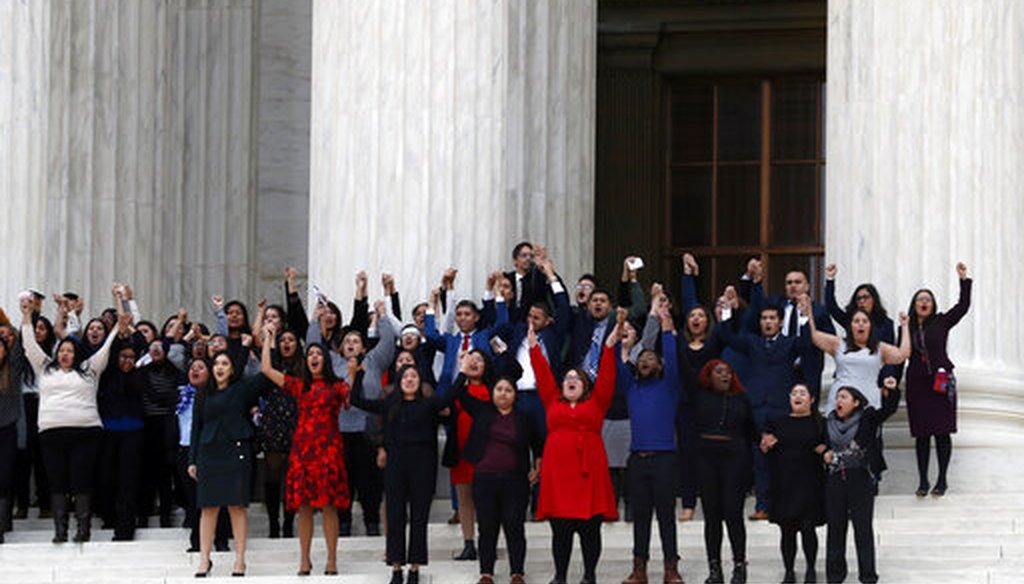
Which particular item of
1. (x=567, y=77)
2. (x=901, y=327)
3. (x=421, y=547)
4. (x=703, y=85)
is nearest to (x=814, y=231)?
(x=703, y=85)

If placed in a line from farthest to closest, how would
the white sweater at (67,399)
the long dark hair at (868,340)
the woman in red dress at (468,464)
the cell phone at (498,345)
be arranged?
the white sweater at (67,399) → the cell phone at (498,345) → the long dark hair at (868,340) → the woman in red dress at (468,464)

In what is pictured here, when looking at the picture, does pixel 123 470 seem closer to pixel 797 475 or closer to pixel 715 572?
pixel 715 572

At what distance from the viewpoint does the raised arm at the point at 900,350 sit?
1017 inches

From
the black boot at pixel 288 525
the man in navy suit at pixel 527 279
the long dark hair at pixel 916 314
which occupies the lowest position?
the black boot at pixel 288 525

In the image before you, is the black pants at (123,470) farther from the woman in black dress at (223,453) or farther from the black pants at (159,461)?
the woman in black dress at (223,453)

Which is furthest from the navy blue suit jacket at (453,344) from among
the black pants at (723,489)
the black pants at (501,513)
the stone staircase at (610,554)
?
the black pants at (723,489)

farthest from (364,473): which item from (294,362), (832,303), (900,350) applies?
(900,350)

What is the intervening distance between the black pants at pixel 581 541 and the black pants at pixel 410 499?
112 centimetres

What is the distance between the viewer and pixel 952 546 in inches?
972

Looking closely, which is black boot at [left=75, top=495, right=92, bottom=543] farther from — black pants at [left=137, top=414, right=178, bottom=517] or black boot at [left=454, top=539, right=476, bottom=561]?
black boot at [left=454, top=539, right=476, bottom=561]

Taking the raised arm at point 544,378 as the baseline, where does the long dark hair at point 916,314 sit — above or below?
above

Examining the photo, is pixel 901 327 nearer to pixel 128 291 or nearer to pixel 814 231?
pixel 128 291

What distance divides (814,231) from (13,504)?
1288 centimetres

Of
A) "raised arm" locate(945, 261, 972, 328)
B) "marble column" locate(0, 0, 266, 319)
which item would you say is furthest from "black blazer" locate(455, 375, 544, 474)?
"marble column" locate(0, 0, 266, 319)
